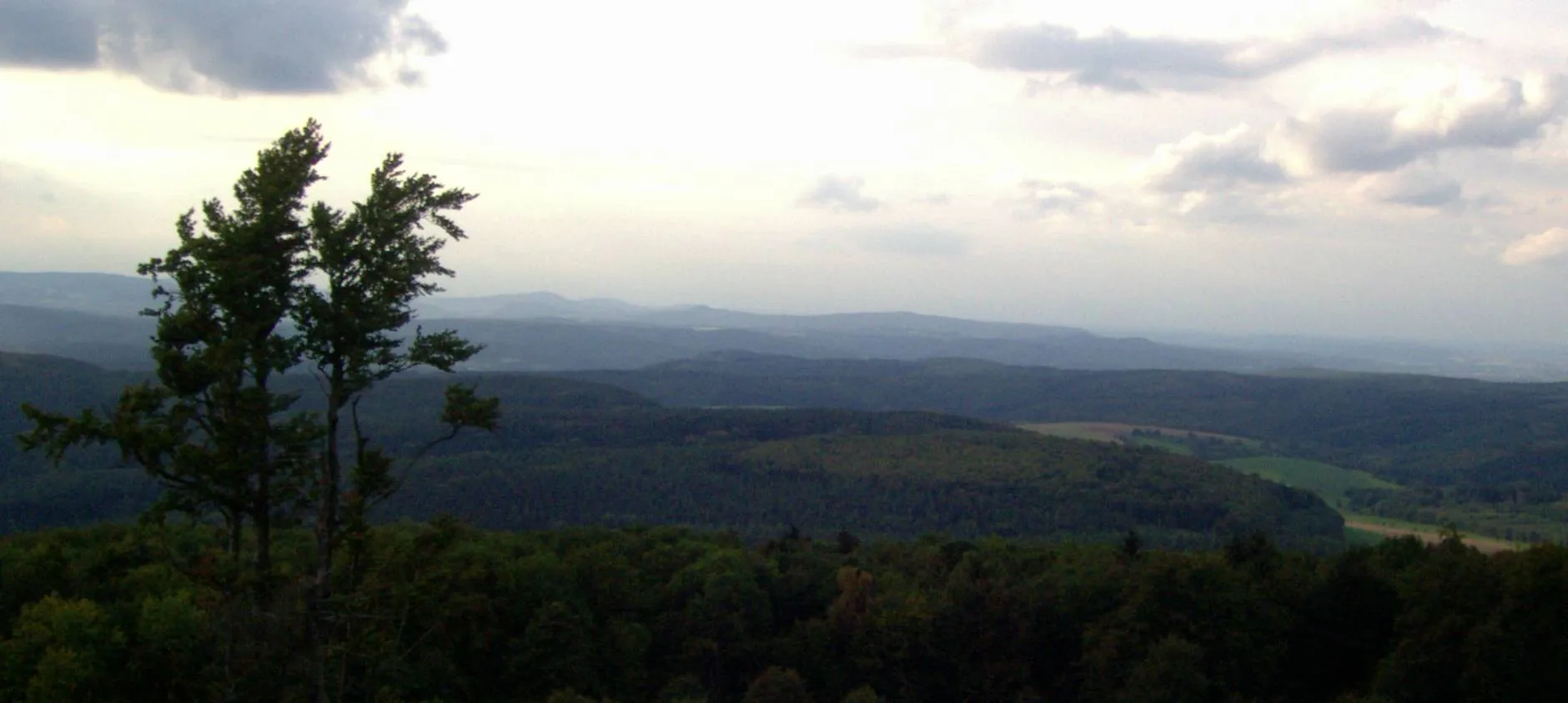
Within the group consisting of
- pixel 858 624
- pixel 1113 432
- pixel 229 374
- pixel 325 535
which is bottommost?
pixel 1113 432

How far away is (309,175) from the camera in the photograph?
1516 centimetres

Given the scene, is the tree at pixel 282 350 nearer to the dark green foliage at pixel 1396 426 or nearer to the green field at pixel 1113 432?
the dark green foliage at pixel 1396 426

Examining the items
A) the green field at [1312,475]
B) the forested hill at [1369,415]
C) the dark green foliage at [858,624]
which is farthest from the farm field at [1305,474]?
the dark green foliage at [858,624]

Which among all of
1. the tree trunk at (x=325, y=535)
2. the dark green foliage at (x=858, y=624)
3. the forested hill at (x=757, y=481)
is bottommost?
the forested hill at (x=757, y=481)

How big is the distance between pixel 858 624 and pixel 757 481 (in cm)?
7130

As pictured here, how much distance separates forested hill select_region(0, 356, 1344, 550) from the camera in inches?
3238

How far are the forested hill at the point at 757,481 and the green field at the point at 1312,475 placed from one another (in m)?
12.7

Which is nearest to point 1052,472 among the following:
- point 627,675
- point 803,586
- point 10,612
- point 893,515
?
point 893,515

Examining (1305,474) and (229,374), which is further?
(1305,474)

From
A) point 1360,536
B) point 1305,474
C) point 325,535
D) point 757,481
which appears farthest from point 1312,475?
point 325,535

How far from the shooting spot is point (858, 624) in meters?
33.4

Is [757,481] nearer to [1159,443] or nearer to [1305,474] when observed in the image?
[1305,474]

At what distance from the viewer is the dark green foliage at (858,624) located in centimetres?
1955

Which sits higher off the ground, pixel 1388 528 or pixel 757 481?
pixel 1388 528
